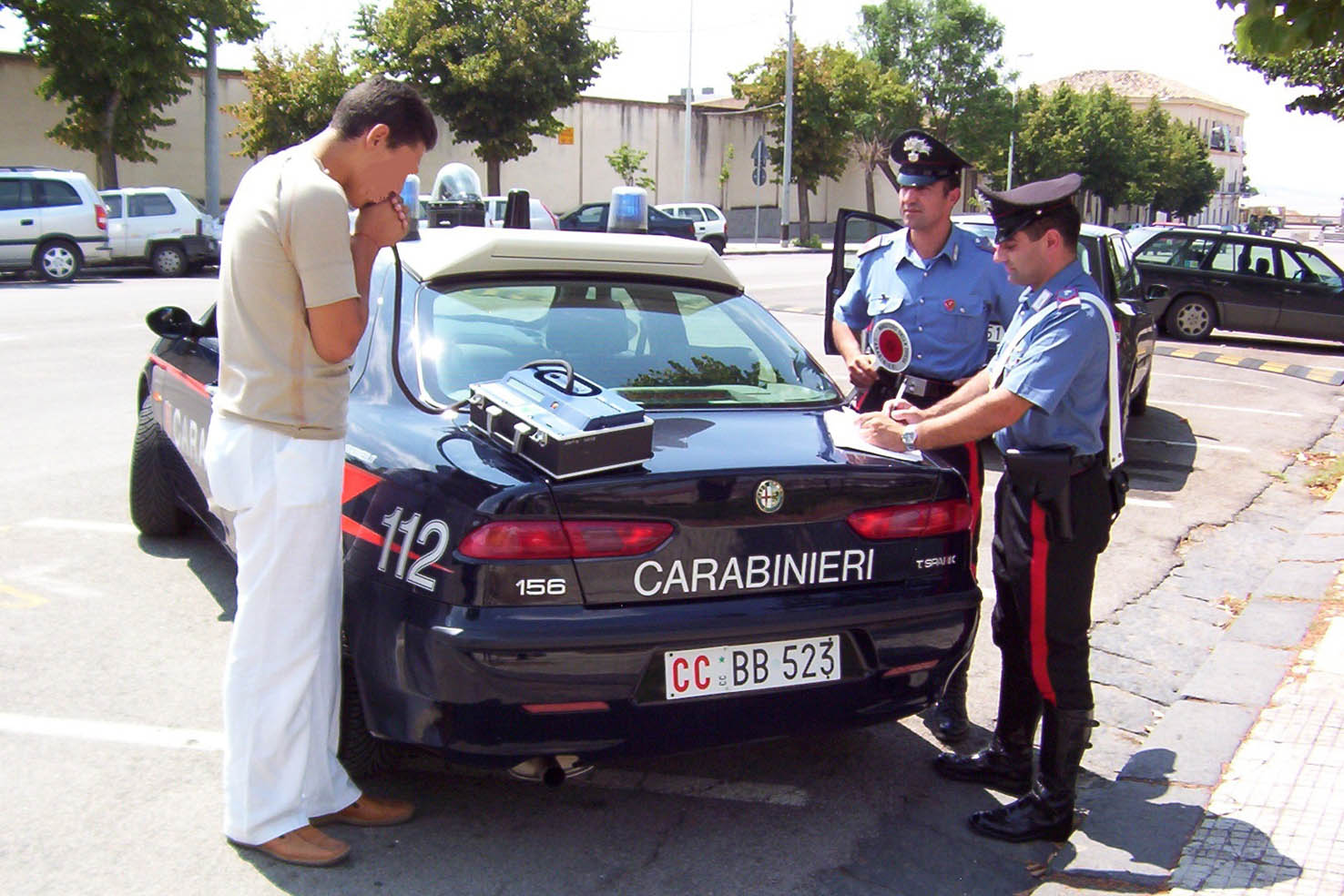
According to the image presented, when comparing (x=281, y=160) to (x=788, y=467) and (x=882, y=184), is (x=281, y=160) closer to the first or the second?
(x=788, y=467)

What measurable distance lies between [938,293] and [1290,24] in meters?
1.55

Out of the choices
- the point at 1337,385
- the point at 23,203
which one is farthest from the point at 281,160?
the point at 23,203

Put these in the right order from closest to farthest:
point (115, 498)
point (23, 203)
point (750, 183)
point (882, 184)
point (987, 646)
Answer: point (987, 646)
point (115, 498)
point (23, 203)
point (750, 183)
point (882, 184)

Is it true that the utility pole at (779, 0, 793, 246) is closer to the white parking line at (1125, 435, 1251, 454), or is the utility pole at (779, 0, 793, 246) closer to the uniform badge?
the white parking line at (1125, 435, 1251, 454)

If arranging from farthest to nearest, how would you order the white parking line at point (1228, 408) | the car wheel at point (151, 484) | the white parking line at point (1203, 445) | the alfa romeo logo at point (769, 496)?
the white parking line at point (1228, 408)
the white parking line at point (1203, 445)
the car wheel at point (151, 484)
the alfa romeo logo at point (769, 496)

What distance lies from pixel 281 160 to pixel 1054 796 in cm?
268

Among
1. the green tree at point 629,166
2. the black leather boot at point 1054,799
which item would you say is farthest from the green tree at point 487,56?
the black leather boot at point 1054,799

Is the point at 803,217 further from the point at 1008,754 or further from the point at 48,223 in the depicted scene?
the point at 1008,754

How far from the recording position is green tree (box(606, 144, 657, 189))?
4369cm

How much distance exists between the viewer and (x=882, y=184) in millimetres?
64625

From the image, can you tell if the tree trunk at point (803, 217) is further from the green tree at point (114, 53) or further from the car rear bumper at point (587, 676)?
the car rear bumper at point (587, 676)

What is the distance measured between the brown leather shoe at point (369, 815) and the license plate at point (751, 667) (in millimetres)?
896

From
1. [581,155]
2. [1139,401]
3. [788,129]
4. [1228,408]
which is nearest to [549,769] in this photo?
[1139,401]

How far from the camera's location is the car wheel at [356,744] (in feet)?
11.1
